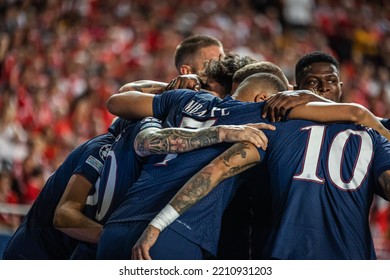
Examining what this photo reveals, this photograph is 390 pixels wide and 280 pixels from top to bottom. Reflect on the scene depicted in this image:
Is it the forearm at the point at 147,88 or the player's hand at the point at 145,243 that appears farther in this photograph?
the forearm at the point at 147,88

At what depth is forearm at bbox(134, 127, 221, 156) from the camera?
3.19m

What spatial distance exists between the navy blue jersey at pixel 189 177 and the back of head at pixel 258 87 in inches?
4.8

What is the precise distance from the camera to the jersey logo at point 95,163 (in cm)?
378

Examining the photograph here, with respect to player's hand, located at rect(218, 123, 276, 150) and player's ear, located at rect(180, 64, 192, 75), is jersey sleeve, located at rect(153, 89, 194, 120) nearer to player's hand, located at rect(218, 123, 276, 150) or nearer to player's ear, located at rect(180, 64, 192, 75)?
player's hand, located at rect(218, 123, 276, 150)

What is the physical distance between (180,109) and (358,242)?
970 millimetres

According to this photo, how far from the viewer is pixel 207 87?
4.02m

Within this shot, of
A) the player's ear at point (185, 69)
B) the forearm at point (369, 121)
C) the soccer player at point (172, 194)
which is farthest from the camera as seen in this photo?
the player's ear at point (185, 69)

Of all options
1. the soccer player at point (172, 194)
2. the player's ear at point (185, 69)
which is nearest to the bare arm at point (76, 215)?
the soccer player at point (172, 194)

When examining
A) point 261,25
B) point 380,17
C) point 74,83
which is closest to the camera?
point 74,83

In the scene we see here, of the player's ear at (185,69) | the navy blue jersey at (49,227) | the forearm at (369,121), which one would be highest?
the player's ear at (185,69)

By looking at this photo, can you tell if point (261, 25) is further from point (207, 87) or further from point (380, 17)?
point (207, 87)

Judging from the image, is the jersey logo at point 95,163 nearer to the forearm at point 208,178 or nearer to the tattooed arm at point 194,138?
the tattooed arm at point 194,138

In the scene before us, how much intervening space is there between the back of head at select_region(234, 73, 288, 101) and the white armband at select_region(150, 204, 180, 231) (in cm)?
73

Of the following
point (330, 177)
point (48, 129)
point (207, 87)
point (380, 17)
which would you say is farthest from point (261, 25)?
point (330, 177)
